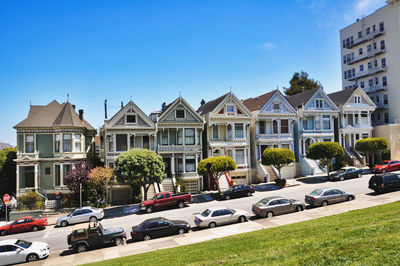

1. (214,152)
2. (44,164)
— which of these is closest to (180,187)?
(214,152)

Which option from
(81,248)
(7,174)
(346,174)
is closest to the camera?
(81,248)

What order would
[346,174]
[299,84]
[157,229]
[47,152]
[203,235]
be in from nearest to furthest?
[203,235] < [157,229] < [346,174] < [47,152] < [299,84]

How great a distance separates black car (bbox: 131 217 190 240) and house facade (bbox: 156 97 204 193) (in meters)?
16.7

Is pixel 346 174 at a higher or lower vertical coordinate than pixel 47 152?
lower

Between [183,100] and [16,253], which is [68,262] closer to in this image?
[16,253]

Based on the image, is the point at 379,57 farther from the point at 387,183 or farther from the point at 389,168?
the point at 387,183

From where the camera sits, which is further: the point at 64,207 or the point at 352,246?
the point at 64,207

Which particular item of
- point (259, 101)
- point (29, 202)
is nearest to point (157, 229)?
point (29, 202)

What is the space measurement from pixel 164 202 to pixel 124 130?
1192cm

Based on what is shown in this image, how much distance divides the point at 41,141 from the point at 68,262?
23135mm

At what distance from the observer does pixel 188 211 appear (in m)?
27.7

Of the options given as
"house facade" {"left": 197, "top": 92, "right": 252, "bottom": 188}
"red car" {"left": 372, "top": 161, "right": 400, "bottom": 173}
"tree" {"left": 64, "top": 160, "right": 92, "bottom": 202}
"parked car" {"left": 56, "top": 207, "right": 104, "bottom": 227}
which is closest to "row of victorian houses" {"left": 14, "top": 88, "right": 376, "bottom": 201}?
"house facade" {"left": 197, "top": 92, "right": 252, "bottom": 188}

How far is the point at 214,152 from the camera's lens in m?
40.7

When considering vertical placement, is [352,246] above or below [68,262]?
above
